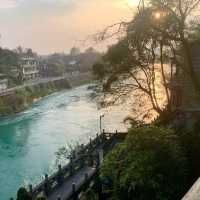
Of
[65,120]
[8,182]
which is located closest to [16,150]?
[8,182]

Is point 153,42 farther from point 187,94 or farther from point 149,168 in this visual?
point 149,168

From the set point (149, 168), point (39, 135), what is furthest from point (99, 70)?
point (39, 135)

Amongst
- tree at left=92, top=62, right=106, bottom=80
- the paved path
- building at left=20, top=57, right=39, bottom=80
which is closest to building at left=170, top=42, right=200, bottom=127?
the paved path

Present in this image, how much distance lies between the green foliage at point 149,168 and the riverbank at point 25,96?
182ft

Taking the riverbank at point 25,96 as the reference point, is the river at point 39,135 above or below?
below

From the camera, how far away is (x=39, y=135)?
48.7 meters

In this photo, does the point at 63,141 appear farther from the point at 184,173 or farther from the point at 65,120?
the point at 184,173

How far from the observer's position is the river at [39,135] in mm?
32094

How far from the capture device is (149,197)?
13.5 m

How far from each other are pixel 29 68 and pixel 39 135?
75.1 meters

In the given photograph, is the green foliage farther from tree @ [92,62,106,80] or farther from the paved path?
tree @ [92,62,106,80]

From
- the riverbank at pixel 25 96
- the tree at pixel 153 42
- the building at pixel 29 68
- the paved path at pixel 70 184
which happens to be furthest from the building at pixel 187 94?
the building at pixel 29 68

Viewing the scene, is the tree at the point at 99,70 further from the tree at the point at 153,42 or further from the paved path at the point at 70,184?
the paved path at the point at 70,184

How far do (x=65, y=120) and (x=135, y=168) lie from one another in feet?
149
